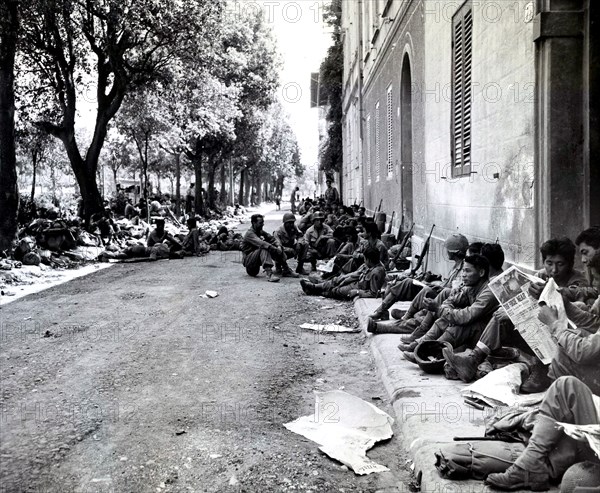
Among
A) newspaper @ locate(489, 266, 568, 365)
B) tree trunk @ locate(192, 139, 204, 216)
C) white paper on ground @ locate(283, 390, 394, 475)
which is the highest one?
tree trunk @ locate(192, 139, 204, 216)

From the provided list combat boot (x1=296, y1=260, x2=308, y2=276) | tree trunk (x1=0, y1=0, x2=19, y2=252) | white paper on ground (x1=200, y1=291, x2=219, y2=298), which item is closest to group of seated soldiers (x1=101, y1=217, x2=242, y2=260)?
tree trunk (x1=0, y1=0, x2=19, y2=252)

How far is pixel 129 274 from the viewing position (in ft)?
46.3

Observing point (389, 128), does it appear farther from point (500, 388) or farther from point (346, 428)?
point (346, 428)

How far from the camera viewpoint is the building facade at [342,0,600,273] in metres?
5.84

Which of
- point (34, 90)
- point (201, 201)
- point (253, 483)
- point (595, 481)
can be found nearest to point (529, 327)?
point (595, 481)

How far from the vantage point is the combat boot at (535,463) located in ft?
10.7

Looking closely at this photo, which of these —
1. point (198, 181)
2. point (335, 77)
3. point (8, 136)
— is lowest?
point (198, 181)

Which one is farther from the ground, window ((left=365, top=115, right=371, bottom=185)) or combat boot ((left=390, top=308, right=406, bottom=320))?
window ((left=365, top=115, right=371, bottom=185))

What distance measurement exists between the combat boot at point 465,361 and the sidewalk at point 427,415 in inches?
3.5

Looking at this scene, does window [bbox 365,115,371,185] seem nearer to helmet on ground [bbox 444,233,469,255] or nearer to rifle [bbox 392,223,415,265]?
rifle [bbox 392,223,415,265]

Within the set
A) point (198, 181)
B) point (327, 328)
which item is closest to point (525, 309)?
point (327, 328)

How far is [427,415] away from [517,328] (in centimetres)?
90

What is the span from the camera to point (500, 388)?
4.91 meters

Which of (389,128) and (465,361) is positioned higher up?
(389,128)
